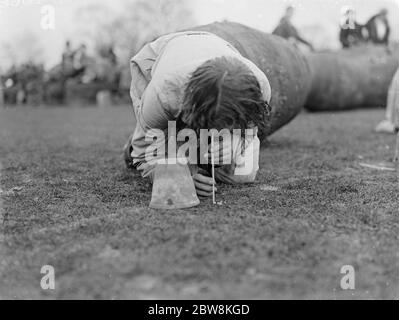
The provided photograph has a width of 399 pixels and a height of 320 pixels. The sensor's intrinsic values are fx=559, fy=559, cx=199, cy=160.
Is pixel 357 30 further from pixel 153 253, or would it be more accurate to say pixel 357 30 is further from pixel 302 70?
pixel 153 253

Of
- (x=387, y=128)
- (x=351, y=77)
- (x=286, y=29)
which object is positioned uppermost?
(x=286, y=29)

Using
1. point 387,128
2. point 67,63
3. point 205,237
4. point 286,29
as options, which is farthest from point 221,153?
point 67,63

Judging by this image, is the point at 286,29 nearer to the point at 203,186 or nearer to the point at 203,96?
the point at 203,186

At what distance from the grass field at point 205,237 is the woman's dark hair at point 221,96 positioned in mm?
411

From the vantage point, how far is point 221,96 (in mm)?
2223

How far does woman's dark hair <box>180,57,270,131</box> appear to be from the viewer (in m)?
2.23

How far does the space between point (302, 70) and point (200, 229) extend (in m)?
2.79

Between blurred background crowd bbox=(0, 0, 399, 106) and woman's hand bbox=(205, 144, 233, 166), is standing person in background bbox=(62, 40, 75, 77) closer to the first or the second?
blurred background crowd bbox=(0, 0, 399, 106)

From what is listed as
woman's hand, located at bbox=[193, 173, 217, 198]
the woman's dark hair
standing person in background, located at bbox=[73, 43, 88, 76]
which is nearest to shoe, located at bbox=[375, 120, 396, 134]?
woman's hand, located at bbox=[193, 173, 217, 198]

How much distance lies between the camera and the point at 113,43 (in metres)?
24.2

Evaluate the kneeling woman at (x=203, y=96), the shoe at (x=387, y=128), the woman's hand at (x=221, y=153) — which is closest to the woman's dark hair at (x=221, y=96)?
the kneeling woman at (x=203, y=96)

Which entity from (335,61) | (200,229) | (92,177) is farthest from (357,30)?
(200,229)

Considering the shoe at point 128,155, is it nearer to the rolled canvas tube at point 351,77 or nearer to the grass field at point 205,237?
the grass field at point 205,237

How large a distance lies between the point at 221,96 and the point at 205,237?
568 mm
